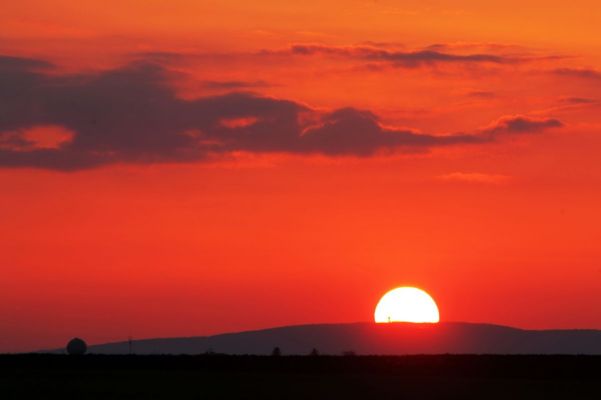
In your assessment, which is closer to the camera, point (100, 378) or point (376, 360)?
point (100, 378)

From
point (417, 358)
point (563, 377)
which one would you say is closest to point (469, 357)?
point (417, 358)

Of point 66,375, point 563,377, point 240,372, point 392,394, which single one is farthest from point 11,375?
point 563,377

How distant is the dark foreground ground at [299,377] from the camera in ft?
293

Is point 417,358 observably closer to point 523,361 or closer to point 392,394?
point 523,361

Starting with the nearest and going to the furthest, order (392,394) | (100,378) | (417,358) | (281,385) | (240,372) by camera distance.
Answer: (392,394)
(281,385)
(100,378)
(240,372)
(417,358)

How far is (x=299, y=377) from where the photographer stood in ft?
352

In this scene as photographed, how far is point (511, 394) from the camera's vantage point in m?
90.6

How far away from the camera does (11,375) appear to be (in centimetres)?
10912

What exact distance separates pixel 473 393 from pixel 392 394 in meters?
5.52

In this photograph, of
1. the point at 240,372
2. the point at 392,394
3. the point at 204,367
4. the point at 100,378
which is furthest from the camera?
the point at 204,367

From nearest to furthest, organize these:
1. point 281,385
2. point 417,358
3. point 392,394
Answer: point 392,394
point 281,385
point 417,358

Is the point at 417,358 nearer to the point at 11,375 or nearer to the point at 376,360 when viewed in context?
the point at 376,360

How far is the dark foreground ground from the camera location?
8925 centimetres

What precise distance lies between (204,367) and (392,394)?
37805mm
